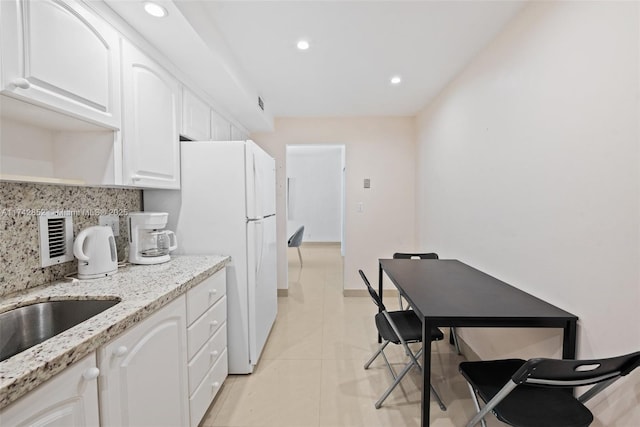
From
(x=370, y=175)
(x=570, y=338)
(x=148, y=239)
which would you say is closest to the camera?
(x=570, y=338)

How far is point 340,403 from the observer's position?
186 cm

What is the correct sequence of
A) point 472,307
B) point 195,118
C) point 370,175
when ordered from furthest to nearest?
point 370,175 → point 195,118 → point 472,307

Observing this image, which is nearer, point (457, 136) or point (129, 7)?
point (129, 7)

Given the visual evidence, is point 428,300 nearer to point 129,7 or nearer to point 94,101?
point 94,101

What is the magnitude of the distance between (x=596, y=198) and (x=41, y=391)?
1.99 metres

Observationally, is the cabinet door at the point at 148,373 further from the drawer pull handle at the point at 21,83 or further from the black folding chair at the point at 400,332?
the black folding chair at the point at 400,332

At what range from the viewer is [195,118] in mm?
2244

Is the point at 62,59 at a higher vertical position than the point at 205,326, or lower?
higher

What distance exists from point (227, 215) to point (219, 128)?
3.67 feet

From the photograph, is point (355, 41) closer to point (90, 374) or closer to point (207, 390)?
point (90, 374)

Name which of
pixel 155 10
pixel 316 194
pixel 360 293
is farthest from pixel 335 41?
pixel 316 194

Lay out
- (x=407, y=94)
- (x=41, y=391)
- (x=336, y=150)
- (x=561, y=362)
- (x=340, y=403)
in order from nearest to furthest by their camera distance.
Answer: (x=41, y=391)
(x=561, y=362)
(x=340, y=403)
(x=407, y=94)
(x=336, y=150)

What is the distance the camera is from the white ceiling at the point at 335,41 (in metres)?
1.64

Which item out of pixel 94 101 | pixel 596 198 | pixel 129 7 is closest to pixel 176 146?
pixel 94 101
